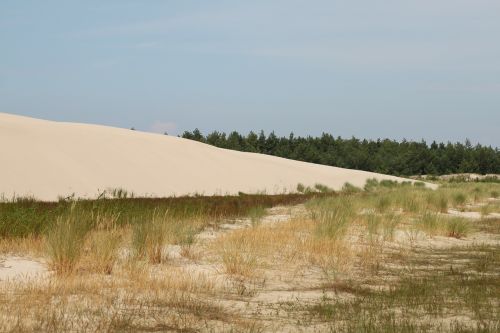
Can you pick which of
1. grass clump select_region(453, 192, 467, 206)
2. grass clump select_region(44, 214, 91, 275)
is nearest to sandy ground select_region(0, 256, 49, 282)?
grass clump select_region(44, 214, 91, 275)

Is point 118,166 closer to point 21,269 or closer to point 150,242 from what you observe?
point 150,242

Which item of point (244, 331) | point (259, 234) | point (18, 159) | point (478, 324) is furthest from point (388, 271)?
point (18, 159)

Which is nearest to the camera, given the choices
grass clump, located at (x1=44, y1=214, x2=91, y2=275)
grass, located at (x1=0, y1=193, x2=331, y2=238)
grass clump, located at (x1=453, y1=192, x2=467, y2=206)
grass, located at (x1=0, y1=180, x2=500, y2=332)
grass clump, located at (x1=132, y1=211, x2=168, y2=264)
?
grass, located at (x1=0, y1=180, x2=500, y2=332)

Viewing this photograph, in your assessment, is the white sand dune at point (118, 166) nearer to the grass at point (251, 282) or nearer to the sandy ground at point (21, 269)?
the grass at point (251, 282)

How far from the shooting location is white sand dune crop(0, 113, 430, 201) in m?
31.9

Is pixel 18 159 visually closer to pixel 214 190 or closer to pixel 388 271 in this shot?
pixel 214 190

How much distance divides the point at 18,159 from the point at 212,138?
6599 cm

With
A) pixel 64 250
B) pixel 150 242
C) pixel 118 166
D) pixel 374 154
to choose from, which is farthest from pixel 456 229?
pixel 374 154

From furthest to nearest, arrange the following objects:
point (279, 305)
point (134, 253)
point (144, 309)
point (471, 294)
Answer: point (134, 253) → point (471, 294) → point (279, 305) → point (144, 309)

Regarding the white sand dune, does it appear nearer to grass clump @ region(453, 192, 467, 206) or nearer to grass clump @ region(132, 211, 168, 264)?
grass clump @ region(453, 192, 467, 206)

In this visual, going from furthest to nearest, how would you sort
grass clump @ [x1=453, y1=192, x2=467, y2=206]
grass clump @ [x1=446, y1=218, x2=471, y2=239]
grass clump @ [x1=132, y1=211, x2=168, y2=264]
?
grass clump @ [x1=453, y1=192, x2=467, y2=206] < grass clump @ [x1=446, y1=218, x2=471, y2=239] < grass clump @ [x1=132, y1=211, x2=168, y2=264]

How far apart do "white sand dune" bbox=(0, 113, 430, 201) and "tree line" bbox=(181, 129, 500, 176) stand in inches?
1518

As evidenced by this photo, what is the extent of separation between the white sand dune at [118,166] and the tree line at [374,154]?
38.6m

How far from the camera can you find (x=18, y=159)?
33.3 meters
